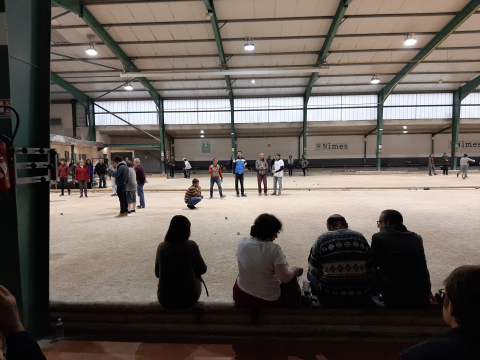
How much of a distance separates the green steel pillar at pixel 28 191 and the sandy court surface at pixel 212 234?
28.8 inches

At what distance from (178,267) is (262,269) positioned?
726mm

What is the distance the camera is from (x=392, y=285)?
7.82 feet

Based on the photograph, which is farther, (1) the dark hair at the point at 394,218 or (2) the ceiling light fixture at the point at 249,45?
(2) the ceiling light fixture at the point at 249,45

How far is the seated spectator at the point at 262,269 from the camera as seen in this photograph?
230 centimetres

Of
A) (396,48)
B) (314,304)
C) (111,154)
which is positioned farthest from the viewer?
(111,154)

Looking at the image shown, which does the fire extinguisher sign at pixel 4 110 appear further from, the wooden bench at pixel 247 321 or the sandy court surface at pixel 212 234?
the sandy court surface at pixel 212 234

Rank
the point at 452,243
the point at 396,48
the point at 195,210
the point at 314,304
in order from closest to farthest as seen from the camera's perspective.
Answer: the point at 314,304
the point at 452,243
the point at 195,210
the point at 396,48

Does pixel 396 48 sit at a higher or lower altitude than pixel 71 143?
higher

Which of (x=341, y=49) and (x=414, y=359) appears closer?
(x=414, y=359)

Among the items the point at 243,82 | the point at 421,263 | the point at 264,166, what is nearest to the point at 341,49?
the point at 243,82

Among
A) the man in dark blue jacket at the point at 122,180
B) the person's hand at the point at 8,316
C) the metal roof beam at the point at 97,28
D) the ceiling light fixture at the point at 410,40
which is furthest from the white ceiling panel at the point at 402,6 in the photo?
the person's hand at the point at 8,316

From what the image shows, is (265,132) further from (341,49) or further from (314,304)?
(314,304)

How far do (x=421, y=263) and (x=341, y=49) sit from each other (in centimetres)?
1724

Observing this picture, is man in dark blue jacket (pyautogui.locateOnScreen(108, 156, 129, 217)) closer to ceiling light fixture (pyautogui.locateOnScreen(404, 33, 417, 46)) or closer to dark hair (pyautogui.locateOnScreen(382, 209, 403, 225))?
dark hair (pyautogui.locateOnScreen(382, 209, 403, 225))
